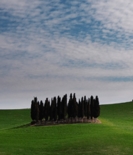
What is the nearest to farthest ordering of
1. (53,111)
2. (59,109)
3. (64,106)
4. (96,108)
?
(53,111)
(59,109)
(64,106)
(96,108)

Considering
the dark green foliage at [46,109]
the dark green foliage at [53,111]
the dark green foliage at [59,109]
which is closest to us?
the dark green foliage at [53,111]

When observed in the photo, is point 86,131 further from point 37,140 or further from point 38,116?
point 38,116

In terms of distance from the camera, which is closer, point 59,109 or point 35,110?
point 59,109

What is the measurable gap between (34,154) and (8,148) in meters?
3.88

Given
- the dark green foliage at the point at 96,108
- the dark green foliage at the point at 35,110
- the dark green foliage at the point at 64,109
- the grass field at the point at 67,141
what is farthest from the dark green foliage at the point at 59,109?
the grass field at the point at 67,141

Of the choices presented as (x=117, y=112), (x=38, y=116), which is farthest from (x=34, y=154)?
(x=117, y=112)

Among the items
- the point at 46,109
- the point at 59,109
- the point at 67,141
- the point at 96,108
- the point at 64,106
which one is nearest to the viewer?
the point at 67,141

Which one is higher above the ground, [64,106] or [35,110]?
[64,106]

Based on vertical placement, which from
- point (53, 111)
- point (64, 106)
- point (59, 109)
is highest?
point (64, 106)

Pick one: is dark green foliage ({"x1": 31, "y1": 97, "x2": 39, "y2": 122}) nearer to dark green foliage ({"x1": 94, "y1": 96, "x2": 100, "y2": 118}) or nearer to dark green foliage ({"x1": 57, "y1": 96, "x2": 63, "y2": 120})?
dark green foliage ({"x1": 57, "y1": 96, "x2": 63, "y2": 120})

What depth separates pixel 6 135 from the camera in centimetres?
4394

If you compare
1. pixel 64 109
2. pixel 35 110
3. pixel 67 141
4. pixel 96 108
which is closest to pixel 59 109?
pixel 64 109

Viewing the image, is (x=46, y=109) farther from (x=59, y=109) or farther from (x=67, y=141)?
(x=67, y=141)

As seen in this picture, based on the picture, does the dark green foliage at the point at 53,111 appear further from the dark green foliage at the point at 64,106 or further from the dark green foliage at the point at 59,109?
the dark green foliage at the point at 64,106
